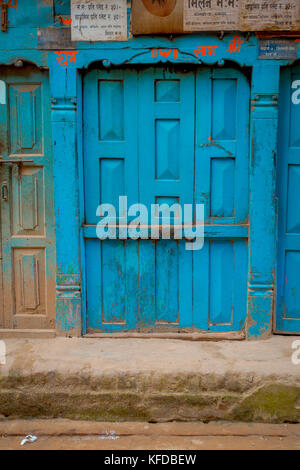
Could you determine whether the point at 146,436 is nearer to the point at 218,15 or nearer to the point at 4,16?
the point at 218,15

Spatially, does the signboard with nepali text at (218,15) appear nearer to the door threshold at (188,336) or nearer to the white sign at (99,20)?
the white sign at (99,20)

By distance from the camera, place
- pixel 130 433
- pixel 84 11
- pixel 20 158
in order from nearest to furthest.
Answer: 1. pixel 130 433
2. pixel 84 11
3. pixel 20 158

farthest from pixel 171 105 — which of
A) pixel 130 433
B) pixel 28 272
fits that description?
pixel 130 433

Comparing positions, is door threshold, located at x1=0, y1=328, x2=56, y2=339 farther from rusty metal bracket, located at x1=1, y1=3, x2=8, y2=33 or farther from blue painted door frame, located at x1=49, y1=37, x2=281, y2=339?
rusty metal bracket, located at x1=1, y1=3, x2=8, y2=33

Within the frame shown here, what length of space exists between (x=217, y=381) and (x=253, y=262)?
1.02 m

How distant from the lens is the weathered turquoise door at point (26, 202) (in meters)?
3.97

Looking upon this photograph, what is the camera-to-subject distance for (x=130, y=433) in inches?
135

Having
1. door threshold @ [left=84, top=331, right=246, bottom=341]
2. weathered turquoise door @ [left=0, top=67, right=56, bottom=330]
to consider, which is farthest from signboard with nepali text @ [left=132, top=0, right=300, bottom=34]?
door threshold @ [left=84, top=331, right=246, bottom=341]

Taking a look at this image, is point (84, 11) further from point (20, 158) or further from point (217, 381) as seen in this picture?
point (217, 381)

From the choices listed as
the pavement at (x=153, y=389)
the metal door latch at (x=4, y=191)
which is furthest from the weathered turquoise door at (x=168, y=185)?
the metal door latch at (x=4, y=191)

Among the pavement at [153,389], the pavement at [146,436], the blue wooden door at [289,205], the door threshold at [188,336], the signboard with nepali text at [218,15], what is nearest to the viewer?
the pavement at [146,436]

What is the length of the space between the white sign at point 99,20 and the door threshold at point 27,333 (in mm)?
2460

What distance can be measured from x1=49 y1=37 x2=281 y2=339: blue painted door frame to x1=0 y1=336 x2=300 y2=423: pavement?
0.51 m

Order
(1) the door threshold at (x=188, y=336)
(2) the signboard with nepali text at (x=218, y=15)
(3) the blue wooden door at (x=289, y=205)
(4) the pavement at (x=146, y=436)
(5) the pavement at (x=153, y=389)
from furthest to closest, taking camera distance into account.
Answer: (1) the door threshold at (x=188, y=336), (3) the blue wooden door at (x=289, y=205), (2) the signboard with nepali text at (x=218, y=15), (5) the pavement at (x=153, y=389), (4) the pavement at (x=146, y=436)
